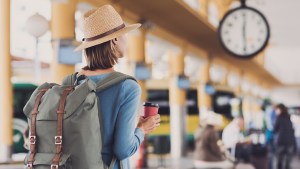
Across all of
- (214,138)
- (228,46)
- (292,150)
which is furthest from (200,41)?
(214,138)

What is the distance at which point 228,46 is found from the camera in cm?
1066

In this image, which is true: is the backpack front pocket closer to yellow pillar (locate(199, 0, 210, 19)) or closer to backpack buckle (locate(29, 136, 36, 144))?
backpack buckle (locate(29, 136, 36, 144))

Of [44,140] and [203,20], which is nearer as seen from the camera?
[44,140]

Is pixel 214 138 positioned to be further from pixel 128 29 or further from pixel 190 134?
pixel 190 134

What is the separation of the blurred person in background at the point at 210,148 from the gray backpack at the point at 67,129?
736cm

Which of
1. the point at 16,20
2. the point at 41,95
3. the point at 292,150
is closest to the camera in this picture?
the point at 41,95

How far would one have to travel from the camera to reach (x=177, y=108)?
63.6 ft

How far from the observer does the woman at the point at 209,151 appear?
371 inches

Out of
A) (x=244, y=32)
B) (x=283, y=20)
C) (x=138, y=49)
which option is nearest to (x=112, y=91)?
(x=244, y=32)

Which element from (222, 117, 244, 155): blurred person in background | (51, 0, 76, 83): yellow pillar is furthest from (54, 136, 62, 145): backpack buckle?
(222, 117, 244, 155): blurred person in background

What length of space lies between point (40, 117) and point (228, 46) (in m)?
8.74

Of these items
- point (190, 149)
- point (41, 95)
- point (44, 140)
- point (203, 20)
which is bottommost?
point (190, 149)

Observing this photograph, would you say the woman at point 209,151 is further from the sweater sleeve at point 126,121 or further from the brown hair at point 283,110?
the sweater sleeve at point 126,121

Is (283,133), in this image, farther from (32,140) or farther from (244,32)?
(32,140)
